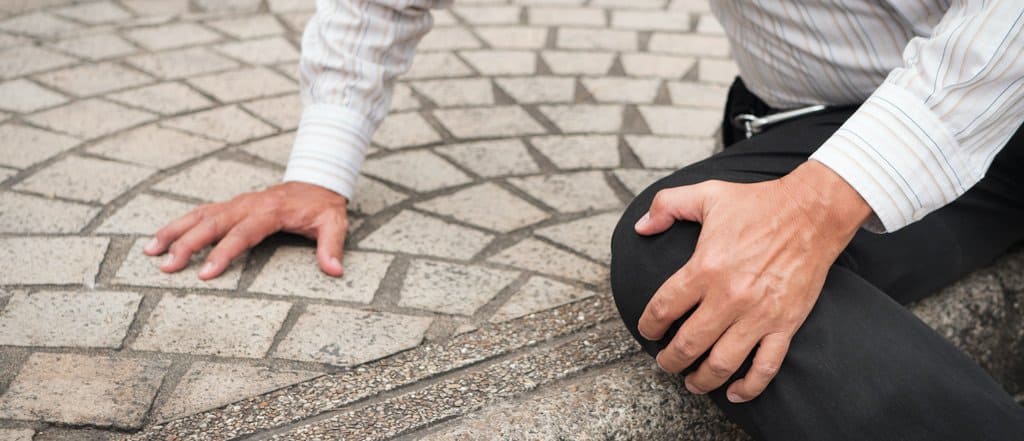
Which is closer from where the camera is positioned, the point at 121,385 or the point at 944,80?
the point at 944,80

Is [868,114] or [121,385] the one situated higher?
[868,114]

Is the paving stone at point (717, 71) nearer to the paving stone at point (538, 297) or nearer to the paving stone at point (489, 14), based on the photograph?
the paving stone at point (489, 14)

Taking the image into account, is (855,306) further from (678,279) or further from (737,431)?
(737,431)

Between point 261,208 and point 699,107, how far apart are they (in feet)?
5.57

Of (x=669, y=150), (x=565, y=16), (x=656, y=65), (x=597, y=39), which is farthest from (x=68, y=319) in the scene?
(x=565, y=16)

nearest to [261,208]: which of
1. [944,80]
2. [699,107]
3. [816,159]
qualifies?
[816,159]

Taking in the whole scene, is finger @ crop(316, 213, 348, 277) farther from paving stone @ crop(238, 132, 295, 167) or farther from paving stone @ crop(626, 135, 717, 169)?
paving stone @ crop(626, 135, 717, 169)

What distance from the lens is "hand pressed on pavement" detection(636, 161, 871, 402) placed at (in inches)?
59.1

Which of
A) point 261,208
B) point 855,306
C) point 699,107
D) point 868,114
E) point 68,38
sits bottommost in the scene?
point 699,107

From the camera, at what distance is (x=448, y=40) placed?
3.82 m

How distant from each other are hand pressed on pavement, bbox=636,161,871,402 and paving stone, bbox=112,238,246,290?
1.06 m

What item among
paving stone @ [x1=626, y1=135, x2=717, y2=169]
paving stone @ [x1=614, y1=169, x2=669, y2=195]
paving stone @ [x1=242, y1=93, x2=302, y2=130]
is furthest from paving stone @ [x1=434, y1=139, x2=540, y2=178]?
paving stone @ [x1=242, y1=93, x2=302, y2=130]

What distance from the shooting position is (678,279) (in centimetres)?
153

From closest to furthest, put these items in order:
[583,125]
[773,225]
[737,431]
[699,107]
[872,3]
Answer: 1. [773,225]
2. [872,3]
3. [737,431]
4. [583,125]
5. [699,107]
